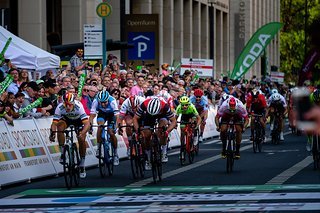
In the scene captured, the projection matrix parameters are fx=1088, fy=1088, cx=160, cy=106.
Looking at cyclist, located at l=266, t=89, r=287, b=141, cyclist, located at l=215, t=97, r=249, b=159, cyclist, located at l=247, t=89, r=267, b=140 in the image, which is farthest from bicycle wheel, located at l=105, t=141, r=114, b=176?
cyclist, located at l=266, t=89, r=287, b=141

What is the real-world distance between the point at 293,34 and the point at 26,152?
305 ft

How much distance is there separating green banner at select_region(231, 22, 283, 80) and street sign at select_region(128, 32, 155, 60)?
14132 mm

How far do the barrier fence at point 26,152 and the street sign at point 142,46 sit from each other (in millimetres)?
11075

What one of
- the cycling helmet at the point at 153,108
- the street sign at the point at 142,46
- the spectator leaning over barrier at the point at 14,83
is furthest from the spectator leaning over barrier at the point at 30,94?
the street sign at the point at 142,46

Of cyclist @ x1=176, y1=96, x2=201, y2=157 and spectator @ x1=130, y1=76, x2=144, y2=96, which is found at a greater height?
spectator @ x1=130, y1=76, x2=144, y2=96

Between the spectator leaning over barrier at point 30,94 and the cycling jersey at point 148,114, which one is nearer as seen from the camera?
the cycling jersey at point 148,114

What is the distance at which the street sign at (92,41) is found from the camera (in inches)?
1041

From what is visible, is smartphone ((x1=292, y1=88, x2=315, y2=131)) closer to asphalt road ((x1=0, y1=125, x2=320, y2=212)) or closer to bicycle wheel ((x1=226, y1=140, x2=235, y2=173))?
asphalt road ((x1=0, y1=125, x2=320, y2=212))

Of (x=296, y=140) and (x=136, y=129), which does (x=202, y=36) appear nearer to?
(x=296, y=140)

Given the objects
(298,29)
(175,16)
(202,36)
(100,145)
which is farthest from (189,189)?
(298,29)

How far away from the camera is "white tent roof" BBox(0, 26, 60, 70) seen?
22.6 metres

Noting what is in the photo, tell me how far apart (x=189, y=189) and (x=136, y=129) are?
113 inches

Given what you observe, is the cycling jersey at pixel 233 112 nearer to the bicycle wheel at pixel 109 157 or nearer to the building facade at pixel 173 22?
the bicycle wheel at pixel 109 157

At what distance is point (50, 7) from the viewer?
4594 cm
